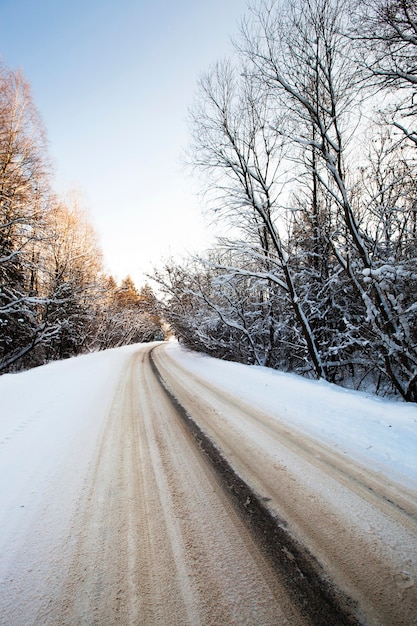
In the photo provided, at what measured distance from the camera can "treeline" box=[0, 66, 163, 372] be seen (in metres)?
10.1

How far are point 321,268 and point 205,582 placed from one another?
32.8 ft

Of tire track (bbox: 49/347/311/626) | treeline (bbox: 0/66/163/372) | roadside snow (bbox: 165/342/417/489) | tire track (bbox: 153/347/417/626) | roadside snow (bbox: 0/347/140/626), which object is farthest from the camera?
treeline (bbox: 0/66/163/372)


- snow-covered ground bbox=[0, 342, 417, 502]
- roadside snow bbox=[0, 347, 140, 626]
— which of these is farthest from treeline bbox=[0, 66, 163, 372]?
roadside snow bbox=[0, 347, 140, 626]

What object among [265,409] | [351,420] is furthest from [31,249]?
[351,420]

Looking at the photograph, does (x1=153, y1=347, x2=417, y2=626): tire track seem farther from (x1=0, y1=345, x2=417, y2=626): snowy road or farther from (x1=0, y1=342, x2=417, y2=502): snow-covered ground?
(x1=0, y1=342, x2=417, y2=502): snow-covered ground

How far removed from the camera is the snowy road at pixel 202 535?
1.38 metres

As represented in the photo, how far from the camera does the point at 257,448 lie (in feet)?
10.8

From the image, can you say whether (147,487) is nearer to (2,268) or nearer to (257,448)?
(257,448)

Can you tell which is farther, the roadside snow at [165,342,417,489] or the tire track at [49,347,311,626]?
the roadside snow at [165,342,417,489]

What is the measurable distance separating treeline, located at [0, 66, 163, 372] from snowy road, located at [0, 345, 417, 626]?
8.66 meters

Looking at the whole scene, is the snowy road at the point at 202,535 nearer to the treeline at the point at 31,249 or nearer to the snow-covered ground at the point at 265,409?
the snow-covered ground at the point at 265,409

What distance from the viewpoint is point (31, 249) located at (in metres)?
12.6

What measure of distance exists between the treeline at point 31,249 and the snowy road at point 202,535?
8.66m

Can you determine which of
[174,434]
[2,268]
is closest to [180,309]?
[2,268]
